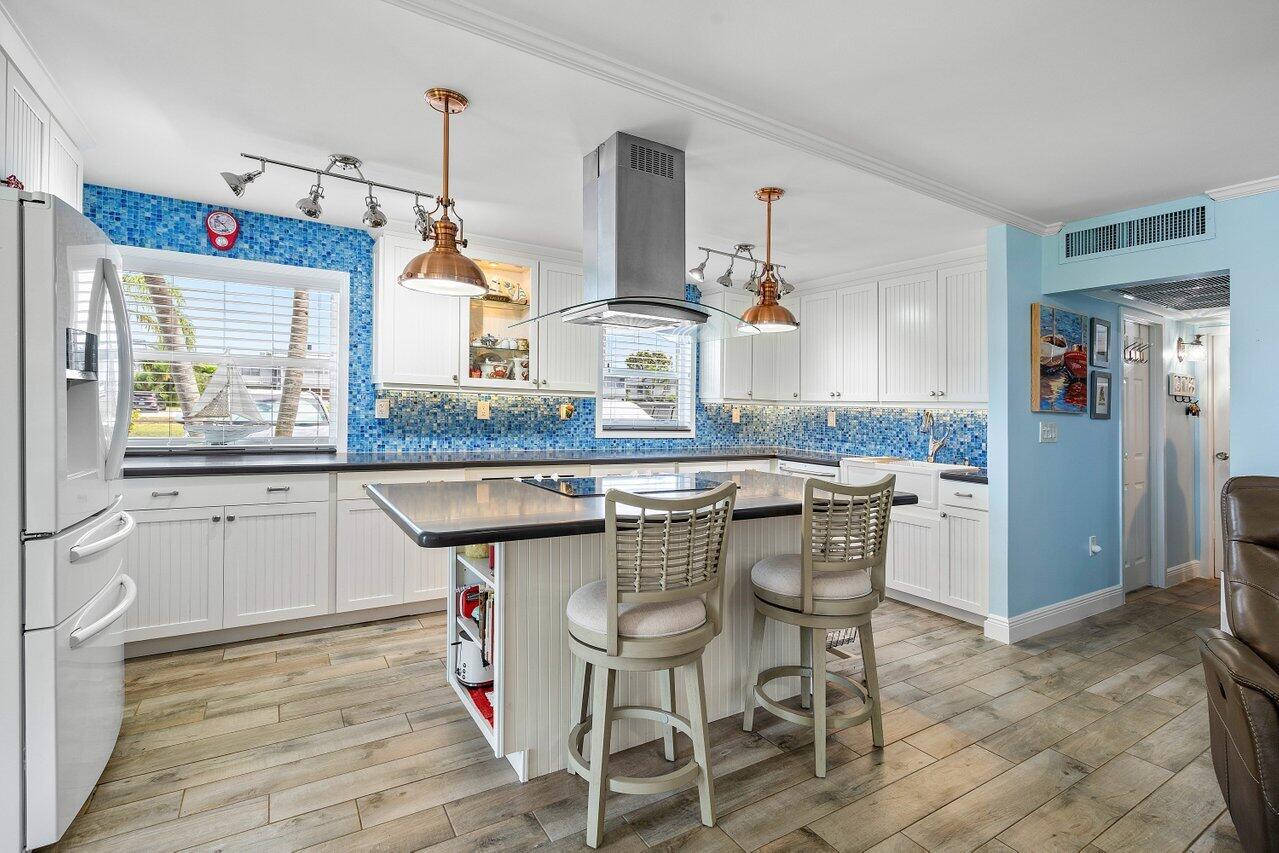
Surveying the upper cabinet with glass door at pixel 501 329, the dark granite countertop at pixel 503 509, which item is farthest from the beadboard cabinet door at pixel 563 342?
the dark granite countertop at pixel 503 509

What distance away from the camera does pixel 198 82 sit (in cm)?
233

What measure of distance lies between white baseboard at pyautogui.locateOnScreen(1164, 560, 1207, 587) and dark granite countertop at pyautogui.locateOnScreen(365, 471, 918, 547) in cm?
378

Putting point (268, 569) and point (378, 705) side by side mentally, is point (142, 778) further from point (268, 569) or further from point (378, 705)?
point (268, 569)

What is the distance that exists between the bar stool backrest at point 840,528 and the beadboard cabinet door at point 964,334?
7.46 feet

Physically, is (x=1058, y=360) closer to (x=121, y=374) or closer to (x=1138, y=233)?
(x=1138, y=233)

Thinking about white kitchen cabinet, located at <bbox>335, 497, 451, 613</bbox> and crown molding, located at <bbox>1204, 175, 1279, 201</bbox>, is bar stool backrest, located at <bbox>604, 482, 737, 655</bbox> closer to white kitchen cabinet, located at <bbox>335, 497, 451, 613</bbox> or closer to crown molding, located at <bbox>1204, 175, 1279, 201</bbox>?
white kitchen cabinet, located at <bbox>335, 497, 451, 613</bbox>

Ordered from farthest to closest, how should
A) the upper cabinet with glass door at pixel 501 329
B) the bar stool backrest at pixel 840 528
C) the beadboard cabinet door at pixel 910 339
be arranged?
the beadboard cabinet door at pixel 910 339
the upper cabinet with glass door at pixel 501 329
the bar stool backrest at pixel 840 528

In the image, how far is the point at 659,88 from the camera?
2.28 m

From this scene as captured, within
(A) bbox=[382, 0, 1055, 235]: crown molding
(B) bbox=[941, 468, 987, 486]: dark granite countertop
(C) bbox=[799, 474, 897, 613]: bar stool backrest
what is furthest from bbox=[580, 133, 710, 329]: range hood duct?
(B) bbox=[941, 468, 987, 486]: dark granite countertop

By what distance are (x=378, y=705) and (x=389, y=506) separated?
110 centimetres

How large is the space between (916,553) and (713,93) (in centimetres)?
317

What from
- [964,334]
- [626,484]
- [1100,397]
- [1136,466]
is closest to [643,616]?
[626,484]

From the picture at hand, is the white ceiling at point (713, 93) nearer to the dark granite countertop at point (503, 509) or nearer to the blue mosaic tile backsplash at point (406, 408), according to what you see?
the blue mosaic tile backsplash at point (406, 408)

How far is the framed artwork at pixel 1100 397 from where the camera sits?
4156 mm
